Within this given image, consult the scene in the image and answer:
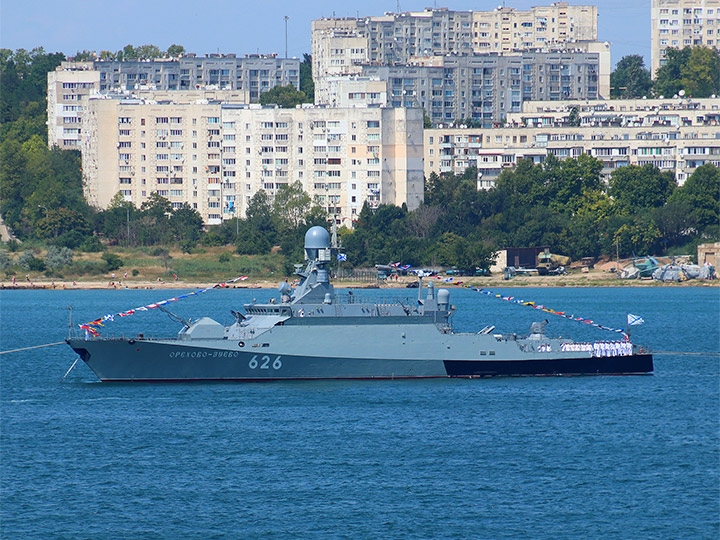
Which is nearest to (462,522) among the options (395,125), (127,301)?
(127,301)

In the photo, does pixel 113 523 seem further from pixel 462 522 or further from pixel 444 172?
pixel 444 172

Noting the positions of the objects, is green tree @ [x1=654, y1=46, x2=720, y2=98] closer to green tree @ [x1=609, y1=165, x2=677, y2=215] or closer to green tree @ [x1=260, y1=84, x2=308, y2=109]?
green tree @ [x1=609, y1=165, x2=677, y2=215]

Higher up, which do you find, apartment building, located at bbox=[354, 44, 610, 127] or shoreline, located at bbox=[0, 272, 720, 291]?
apartment building, located at bbox=[354, 44, 610, 127]

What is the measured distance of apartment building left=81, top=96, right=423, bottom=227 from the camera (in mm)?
124562

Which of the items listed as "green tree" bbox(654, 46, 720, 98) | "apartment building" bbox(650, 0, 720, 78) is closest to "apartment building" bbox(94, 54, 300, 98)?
"green tree" bbox(654, 46, 720, 98)

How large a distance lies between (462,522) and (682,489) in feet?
22.9

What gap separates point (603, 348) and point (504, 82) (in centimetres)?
12631

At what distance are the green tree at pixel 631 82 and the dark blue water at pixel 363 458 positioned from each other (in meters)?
125

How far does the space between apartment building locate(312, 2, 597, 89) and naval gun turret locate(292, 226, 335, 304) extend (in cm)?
12996

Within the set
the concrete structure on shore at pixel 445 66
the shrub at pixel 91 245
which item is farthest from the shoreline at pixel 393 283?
the concrete structure on shore at pixel 445 66

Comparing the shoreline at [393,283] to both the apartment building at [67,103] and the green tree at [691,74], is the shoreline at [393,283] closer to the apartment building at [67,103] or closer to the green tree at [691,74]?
the apartment building at [67,103]

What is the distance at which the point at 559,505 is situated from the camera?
31.6 metres

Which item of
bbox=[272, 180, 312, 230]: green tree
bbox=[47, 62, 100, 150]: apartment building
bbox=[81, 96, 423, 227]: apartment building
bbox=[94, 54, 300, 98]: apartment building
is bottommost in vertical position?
bbox=[272, 180, 312, 230]: green tree

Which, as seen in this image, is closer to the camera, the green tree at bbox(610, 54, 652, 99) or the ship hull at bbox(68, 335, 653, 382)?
the ship hull at bbox(68, 335, 653, 382)
